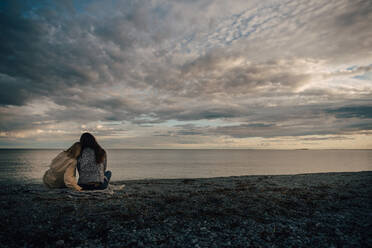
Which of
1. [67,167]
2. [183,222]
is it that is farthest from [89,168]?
[183,222]

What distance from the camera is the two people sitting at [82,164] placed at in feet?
41.3

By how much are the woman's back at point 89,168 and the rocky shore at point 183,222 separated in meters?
0.98

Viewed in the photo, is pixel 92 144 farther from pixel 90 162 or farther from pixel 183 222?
pixel 183 222

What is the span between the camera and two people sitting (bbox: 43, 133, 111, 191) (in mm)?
12578

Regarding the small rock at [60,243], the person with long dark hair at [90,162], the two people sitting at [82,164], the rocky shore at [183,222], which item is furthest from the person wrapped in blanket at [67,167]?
the small rock at [60,243]

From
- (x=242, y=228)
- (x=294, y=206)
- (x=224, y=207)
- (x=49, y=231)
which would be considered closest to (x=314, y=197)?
(x=294, y=206)

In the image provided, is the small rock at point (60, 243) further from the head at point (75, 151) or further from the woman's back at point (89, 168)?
the head at point (75, 151)

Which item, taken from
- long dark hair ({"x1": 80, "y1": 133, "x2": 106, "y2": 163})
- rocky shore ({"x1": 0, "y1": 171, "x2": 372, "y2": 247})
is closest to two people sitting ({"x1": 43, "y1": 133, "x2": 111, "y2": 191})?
long dark hair ({"x1": 80, "y1": 133, "x2": 106, "y2": 163})

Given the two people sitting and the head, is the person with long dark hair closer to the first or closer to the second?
the two people sitting

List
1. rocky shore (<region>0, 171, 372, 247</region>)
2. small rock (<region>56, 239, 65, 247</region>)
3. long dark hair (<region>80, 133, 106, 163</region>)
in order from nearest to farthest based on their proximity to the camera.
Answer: small rock (<region>56, 239, 65, 247</region>)
rocky shore (<region>0, 171, 372, 247</region>)
long dark hair (<region>80, 133, 106, 163</region>)

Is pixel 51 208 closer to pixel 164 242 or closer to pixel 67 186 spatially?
pixel 67 186

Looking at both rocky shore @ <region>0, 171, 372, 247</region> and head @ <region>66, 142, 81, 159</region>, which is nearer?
rocky shore @ <region>0, 171, 372, 247</region>

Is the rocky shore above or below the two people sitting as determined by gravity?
below

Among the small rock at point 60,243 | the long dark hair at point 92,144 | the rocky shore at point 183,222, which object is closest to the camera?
the small rock at point 60,243
